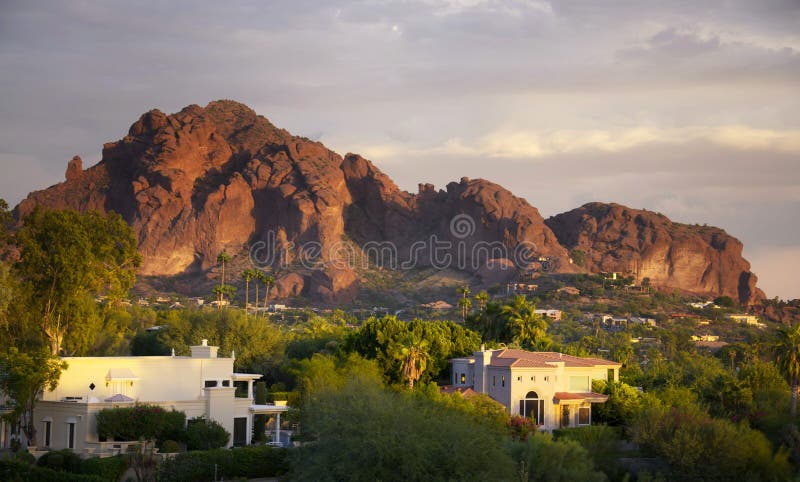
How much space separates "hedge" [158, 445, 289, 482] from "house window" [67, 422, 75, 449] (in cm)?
538

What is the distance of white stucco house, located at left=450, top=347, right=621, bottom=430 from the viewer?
5706 cm

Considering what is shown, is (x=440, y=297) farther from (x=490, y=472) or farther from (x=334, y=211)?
(x=490, y=472)

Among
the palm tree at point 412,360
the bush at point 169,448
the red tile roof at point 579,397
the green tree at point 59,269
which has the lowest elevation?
the bush at point 169,448

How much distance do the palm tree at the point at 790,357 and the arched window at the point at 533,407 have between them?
13.8 m

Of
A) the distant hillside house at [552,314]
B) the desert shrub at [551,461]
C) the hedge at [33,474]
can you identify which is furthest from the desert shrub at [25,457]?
the distant hillside house at [552,314]

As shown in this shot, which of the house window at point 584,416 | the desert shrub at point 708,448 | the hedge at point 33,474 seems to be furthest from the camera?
the house window at point 584,416

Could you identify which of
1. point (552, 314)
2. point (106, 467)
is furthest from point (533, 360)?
point (552, 314)

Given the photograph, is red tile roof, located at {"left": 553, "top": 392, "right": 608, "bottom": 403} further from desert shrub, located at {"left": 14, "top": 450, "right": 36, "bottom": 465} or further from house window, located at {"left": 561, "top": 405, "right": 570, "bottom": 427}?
desert shrub, located at {"left": 14, "top": 450, "right": 36, "bottom": 465}

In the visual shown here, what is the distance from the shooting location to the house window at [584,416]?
5834 cm

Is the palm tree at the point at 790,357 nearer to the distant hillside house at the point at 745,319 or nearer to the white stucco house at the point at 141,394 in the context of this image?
the white stucco house at the point at 141,394

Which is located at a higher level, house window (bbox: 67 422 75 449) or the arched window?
the arched window

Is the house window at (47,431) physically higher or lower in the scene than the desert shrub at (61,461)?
higher

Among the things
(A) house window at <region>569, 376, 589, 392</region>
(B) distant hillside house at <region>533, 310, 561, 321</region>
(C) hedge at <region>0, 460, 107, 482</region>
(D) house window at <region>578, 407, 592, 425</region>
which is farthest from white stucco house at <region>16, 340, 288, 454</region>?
(B) distant hillside house at <region>533, 310, 561, 321</region>

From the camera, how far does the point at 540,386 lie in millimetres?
57438
